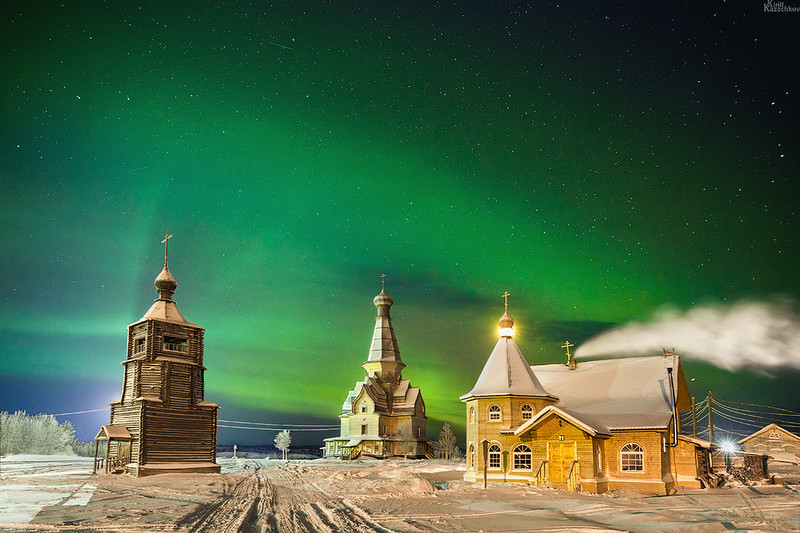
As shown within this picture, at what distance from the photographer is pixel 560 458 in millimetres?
29828

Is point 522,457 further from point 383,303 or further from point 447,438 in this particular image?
point 447,438

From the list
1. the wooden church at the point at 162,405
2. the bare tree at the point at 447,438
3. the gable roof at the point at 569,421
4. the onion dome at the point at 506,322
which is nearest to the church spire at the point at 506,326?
the onion dome at the point at 506,322

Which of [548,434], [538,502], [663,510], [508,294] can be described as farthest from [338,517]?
[508,294]

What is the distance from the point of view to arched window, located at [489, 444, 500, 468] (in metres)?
32.6

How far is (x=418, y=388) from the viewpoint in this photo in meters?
64.9

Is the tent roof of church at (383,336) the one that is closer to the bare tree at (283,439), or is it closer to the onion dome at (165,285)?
the onion dome at (165,285)

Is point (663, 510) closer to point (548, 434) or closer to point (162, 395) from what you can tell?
point (548, 434)

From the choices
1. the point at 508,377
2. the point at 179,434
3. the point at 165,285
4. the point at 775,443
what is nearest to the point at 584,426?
the point at 508,377

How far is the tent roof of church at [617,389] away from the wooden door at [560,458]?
1.54 m

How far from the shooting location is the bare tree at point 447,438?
75.2 m

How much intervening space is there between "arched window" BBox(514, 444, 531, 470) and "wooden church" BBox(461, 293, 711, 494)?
0.05 metres

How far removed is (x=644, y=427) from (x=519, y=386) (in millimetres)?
6502

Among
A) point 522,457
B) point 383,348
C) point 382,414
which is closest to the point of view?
point 522,457

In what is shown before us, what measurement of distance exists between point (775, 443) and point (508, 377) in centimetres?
2910
